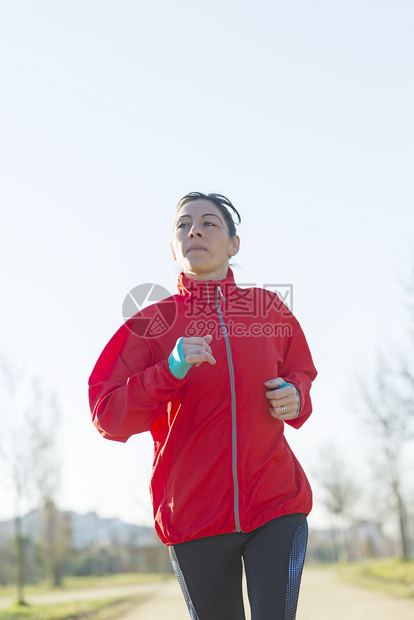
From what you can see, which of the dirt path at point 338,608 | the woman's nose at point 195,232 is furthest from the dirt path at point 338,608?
the woman's nose at point 195,232

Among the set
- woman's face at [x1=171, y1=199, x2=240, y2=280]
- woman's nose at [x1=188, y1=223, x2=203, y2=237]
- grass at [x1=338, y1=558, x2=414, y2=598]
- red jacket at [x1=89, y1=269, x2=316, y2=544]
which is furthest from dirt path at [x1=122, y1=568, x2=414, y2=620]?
woman's nose at [x1=188, y1=223, x2=203, y2=237]

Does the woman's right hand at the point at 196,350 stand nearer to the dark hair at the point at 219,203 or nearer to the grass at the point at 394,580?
the dark hair at the point at 219,203

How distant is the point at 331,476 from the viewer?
124 ft

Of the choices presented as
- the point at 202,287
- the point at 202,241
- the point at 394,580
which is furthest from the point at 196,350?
the point at 394,580

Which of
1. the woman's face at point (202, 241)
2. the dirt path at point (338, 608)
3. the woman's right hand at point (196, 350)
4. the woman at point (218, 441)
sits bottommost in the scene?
the dirt path at point (338, 608)

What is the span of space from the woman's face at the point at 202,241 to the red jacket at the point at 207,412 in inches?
4.1

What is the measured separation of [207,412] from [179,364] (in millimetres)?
299

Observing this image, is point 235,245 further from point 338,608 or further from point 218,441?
point 338,608

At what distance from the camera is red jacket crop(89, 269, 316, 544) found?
257cm

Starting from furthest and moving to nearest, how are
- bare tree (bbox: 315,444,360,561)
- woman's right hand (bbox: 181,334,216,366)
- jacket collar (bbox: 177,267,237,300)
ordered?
bare tree (bbox: 315,444,360,561) < jacket collar (bbox: 177,267,237,300) < woman's right hand (bbox: 181,334,216,366)

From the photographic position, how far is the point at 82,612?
14.7 metres

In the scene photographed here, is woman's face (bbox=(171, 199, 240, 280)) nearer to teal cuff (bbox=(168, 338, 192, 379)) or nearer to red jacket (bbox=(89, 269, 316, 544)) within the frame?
red jacket (bbox=(89, 269, 316, 544))

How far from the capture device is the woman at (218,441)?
2.52 m

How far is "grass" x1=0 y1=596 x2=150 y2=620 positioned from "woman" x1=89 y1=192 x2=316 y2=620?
11519 millimetres
